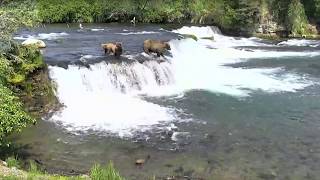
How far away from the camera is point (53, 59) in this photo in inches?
1005

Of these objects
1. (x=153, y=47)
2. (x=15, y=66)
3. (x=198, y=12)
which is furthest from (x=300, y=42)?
(x=15, y=66)

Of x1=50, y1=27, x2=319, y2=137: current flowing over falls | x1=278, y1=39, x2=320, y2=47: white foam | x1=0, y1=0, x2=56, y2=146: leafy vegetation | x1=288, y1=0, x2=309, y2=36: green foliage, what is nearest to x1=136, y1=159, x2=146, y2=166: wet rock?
x1=50, y1=27, x2=319, y2=137: current flowing over falls

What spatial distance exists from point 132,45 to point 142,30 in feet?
28.2

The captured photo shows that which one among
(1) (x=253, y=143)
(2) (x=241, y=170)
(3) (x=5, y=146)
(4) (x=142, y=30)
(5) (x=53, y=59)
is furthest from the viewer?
(4) (x=142, y=30)

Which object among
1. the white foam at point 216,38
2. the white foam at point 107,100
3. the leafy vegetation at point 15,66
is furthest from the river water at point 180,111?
the white foam at point 216,38

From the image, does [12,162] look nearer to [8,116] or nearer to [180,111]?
[8,116]

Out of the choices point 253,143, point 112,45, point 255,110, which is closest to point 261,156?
point 253,143

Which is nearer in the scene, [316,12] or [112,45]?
[112,45]

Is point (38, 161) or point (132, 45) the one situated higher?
point (132, 45)

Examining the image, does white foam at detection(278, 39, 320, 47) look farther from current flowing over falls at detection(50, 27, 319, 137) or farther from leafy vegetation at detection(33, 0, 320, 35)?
current flowing over falls at detection(50, 27, 319, 137)

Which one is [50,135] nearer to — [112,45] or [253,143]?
[253,143]

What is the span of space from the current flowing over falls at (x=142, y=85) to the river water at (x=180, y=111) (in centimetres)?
5

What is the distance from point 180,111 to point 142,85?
472cm

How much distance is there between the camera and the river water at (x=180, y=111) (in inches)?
628
